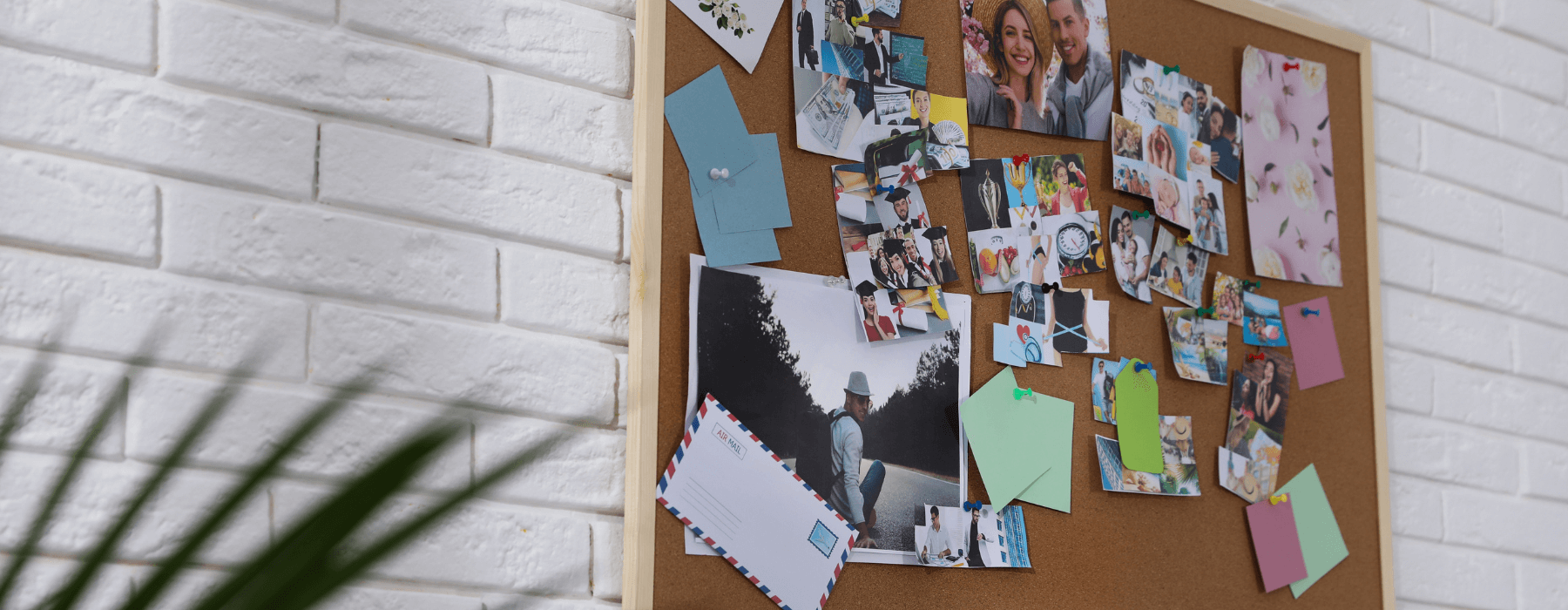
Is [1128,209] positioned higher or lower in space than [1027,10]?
lower

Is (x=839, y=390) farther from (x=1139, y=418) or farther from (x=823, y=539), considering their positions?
(x=1139, y=418)

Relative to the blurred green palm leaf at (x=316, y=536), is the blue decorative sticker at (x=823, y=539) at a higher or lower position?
lower

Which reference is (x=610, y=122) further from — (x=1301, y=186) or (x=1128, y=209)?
(x=1301, y=186)

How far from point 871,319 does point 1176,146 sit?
498 mm

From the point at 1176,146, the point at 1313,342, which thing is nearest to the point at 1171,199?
the point at 1176,146

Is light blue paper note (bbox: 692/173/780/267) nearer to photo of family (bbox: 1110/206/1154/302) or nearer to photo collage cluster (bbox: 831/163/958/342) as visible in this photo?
photo collage cluster (bbox: 831/163/958/342)

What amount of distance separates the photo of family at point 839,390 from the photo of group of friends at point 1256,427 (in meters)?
0.40

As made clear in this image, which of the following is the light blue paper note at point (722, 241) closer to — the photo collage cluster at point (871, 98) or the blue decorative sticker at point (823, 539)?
the photo collage cluster at point (871, 98)

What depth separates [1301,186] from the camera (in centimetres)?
128

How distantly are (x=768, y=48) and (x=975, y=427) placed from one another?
1.44 feet

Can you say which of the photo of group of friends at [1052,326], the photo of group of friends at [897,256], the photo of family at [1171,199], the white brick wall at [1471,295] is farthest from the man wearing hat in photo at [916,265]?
the white brick wall at [1471,295]

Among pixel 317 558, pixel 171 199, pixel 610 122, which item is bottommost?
pixel 317 558

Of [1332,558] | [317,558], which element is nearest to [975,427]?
[1332,558]

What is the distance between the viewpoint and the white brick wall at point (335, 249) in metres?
0.68
